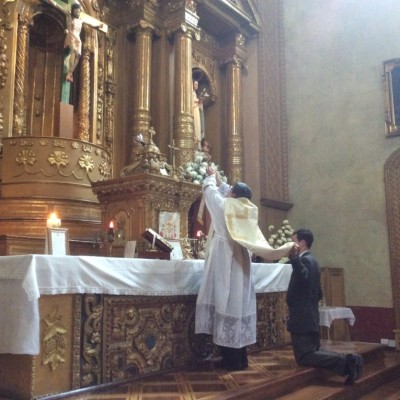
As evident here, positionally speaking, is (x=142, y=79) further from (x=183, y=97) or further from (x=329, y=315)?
(x=329, y=315)

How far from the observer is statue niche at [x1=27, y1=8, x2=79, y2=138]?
338 inches

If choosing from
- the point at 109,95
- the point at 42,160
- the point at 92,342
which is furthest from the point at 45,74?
the point at 92,342

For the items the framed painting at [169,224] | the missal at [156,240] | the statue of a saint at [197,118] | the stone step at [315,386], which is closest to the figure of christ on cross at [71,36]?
the statue of a saint at [197,118]

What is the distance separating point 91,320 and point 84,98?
5506 mm

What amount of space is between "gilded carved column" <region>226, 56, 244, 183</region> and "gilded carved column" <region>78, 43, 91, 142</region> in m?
3.13

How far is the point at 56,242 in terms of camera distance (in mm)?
4348

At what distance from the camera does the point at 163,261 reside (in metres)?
4.43

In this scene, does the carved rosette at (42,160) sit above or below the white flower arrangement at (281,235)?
above

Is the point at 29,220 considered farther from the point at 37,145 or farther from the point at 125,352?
the point at 125,352

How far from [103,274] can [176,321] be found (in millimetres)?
1022

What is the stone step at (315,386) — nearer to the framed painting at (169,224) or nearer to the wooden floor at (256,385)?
the wooden floor at (256,385)

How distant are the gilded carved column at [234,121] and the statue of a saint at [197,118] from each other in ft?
1.96

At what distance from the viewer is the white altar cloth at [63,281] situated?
330cm

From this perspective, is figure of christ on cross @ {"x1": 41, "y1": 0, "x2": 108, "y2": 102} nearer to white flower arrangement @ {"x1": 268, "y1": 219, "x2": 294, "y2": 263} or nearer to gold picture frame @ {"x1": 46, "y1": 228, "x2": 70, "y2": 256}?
gold picture frame @ {"x1": 46, "y1": 228, "x2": 70, "y2": 256}
